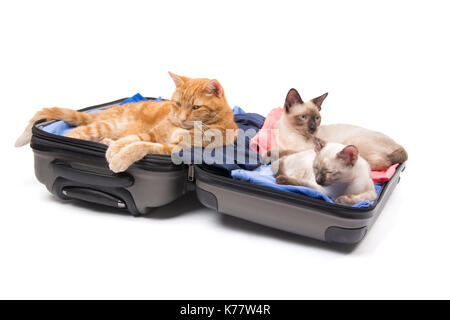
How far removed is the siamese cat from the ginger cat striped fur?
292 millimetres

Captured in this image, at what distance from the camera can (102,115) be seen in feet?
8.55

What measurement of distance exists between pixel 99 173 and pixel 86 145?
15 cm

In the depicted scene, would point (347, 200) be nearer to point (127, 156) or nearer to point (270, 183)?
point (270, 183)

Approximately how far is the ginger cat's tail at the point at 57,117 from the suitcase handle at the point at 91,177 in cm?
34

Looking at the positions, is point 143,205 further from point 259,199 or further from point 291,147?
point 291,147

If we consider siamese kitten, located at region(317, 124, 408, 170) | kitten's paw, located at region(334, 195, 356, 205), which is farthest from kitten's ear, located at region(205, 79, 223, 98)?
kitten's paw, located at region(334, 195, 356, 205)

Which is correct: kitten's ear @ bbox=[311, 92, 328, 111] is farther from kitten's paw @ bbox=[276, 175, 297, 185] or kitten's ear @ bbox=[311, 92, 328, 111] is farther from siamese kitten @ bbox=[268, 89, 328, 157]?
kitten's paw @ bbox=[276, 175, 297, 185]

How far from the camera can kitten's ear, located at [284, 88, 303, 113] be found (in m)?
2.31

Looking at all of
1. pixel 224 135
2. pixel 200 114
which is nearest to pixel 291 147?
pixel 224 135

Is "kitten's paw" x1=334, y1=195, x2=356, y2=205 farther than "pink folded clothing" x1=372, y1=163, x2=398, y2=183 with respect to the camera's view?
No

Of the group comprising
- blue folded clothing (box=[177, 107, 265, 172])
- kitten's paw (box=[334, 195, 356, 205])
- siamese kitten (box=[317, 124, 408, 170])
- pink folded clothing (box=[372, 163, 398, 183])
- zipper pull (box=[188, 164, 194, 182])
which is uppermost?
siamese kitten (box=[317, 124, 408, 170])

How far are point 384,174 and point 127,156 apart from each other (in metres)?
1.29

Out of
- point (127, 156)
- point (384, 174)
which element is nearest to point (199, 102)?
point (127, 156)

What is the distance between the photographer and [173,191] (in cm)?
220
